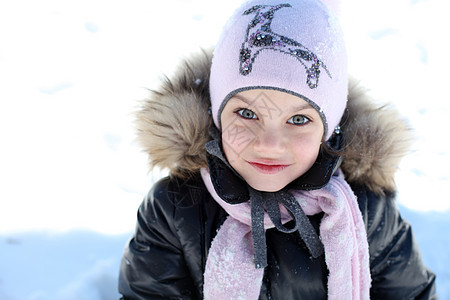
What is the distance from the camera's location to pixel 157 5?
3.15 meters

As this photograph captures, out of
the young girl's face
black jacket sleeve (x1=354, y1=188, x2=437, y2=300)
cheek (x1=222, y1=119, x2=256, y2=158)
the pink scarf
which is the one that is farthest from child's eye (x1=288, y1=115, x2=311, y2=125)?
black jacket sleeve (x1=354, y1=188, x2=437, y2=300)

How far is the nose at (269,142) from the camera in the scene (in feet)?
3.16

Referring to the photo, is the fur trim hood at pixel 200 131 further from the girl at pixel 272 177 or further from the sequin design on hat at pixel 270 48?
the sequin design on hat at pixel 270 48

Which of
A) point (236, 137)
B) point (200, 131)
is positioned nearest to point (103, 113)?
point (200, 131)

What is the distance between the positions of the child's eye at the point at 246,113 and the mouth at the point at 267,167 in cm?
11

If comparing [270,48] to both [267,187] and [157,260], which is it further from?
[157,260]

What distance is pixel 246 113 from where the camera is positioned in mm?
1014

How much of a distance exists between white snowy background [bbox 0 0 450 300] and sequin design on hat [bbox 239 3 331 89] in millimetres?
365

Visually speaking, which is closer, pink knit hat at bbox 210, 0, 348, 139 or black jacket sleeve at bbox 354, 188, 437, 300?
pink knit hat at bbox 210, 0, 348, 139

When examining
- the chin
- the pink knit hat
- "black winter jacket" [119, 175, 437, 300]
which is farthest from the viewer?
"black winter jacket" [119, 175, 437, 300]

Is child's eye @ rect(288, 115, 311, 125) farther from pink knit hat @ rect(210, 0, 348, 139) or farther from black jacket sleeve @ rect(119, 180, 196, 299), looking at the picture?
black jacket sleeve @ rect(119, 180, 196, 299)

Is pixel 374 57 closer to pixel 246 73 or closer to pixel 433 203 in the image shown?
pixel 433 203

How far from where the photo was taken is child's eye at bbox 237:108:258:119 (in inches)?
39.4

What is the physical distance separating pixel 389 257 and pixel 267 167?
1.57 ft
